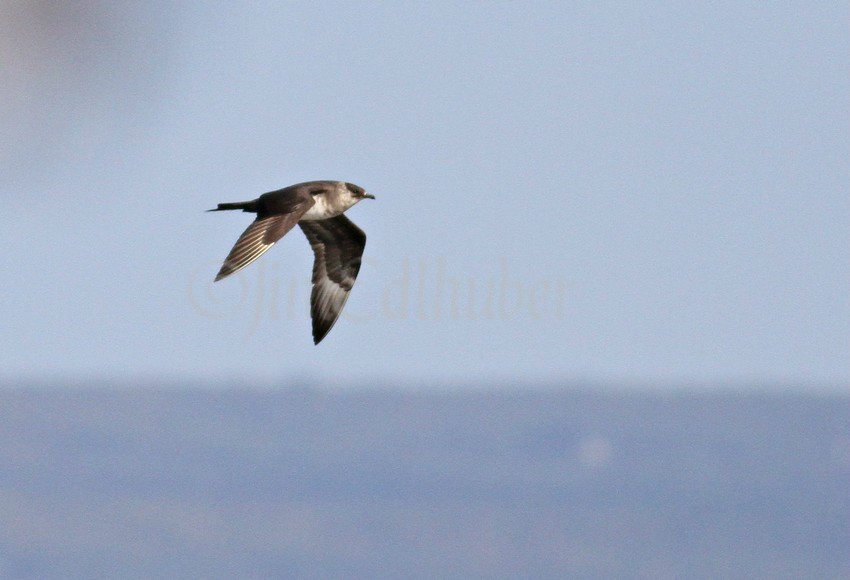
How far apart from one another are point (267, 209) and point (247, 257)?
6.31 ft

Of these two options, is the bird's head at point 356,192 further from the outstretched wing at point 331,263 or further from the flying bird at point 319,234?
the outstretched wing at point 331,263

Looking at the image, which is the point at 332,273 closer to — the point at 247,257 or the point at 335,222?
the point at 335,222

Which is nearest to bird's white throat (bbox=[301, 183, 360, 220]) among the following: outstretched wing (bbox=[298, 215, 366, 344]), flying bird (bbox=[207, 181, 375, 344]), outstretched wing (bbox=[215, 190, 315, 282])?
flying bird (bbox=[207, 181, 375, 344])

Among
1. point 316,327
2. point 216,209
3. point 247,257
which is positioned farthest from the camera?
point 316,327

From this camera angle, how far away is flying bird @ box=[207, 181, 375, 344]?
933 inches

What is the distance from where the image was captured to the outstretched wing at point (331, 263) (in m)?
29.0

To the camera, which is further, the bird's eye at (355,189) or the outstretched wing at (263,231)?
the bird's eye at (355,189)

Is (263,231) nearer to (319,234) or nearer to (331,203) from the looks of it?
(331,203)

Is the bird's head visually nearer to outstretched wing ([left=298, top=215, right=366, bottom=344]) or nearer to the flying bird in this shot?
the flying bird

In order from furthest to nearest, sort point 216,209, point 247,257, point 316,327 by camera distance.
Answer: point 316,327 → point 216,209 → point 247,257

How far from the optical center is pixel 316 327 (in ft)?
94.4

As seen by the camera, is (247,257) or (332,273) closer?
(247,257)

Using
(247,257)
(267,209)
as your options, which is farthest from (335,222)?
(247,257)

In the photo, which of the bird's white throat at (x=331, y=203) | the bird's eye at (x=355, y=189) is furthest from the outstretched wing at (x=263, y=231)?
the bird's eye at (x=355, y=189)
